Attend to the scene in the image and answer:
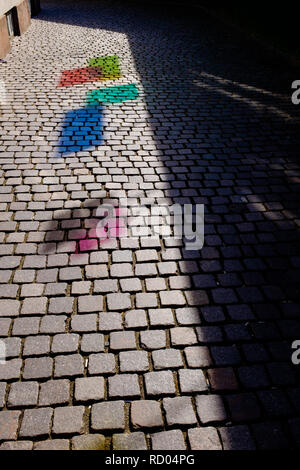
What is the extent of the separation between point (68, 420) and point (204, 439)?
0.89m

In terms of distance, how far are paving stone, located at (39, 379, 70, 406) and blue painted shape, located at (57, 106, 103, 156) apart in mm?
3543

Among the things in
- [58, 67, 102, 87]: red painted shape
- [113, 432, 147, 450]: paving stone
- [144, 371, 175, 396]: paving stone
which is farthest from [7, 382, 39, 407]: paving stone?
[58, 67, 102, 87]: red painted shape

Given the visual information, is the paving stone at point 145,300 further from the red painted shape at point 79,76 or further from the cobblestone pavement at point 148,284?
the red painted shape at point 79,76

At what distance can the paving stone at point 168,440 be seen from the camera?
7.22ft

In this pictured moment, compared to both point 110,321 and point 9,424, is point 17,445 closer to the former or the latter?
point 9,424

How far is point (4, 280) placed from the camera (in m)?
3.21

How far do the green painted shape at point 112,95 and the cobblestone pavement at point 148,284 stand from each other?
0.25 meters

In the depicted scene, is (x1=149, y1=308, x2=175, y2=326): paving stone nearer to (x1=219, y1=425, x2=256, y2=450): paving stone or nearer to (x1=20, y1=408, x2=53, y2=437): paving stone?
(x1=219, y1=425, x2=256, y2=450): paving stone

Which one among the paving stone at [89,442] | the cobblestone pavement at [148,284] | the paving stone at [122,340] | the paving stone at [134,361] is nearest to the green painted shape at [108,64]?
the cobblestone pavement at [148,284]

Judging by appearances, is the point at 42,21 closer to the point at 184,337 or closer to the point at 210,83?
the point at 210,83

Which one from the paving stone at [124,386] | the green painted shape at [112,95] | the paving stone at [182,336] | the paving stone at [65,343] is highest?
the green painted shape at [112,95]

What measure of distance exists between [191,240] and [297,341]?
4.68 feet

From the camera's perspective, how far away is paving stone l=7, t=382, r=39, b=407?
7.82 ft

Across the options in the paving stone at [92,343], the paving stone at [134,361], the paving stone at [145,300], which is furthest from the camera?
the paving stone at [145,300]
